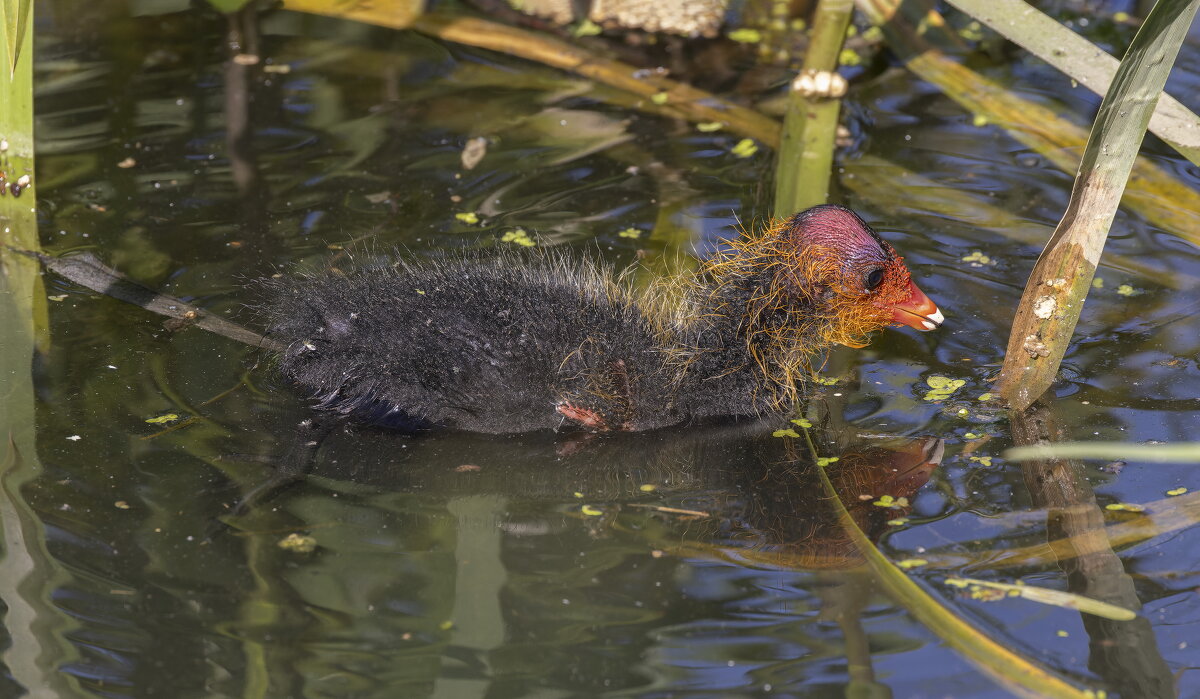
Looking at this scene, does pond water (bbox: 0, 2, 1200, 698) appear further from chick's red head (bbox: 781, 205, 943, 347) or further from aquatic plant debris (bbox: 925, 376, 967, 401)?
chick's red head (bbox: 781, 205, 943, 347)

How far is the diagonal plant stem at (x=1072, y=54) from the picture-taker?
3.98 metres

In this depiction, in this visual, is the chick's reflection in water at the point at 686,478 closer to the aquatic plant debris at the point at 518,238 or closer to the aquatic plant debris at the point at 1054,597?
the aquatic plant debris at the point at 1054,597

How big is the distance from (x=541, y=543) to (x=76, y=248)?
2.33m

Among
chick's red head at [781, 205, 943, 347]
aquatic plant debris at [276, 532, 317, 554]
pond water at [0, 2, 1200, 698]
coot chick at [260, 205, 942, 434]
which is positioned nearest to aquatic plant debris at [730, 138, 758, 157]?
pond water at [0, 2, 1200, 698]

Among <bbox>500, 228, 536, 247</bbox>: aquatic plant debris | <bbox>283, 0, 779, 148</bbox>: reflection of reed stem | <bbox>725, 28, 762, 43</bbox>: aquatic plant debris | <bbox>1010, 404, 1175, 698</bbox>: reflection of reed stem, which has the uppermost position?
<bbox>725, 28, 762, 43</bbox>: aquatic plant debris

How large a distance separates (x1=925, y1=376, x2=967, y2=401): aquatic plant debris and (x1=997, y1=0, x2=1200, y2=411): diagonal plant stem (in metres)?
0.15

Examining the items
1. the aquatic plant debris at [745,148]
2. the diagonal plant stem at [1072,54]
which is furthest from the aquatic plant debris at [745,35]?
the diagonal plant stem at [1072,54]

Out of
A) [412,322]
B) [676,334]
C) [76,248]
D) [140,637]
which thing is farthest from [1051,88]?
[140,637]

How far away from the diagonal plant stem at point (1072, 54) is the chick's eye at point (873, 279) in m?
0.90

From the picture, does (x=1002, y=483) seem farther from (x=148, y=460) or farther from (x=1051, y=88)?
(x=1051, y=88)

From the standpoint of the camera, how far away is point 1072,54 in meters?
4.20

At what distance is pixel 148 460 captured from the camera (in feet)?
Answer: 11.8

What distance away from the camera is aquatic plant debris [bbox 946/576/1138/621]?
9.96ft

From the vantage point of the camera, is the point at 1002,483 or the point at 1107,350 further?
the point at 1107,350
